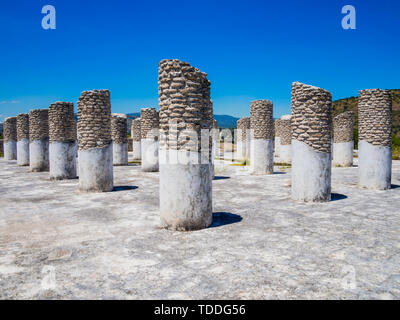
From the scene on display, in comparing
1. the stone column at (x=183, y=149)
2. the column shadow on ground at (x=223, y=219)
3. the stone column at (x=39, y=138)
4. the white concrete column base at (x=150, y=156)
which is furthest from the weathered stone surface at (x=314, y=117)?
the stone column at (x=39, y=138)

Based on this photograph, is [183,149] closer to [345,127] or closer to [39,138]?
[39,138]

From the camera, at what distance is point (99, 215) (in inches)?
291

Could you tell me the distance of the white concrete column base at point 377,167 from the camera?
32.9 feet

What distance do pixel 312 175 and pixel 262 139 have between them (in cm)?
622

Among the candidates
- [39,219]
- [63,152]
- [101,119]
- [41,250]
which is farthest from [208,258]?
[63,152]

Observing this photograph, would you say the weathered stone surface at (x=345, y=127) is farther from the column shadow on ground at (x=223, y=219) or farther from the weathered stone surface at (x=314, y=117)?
the column shadow on ground at (x=223, y=219)

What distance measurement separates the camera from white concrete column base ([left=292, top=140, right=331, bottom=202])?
27.4 ft

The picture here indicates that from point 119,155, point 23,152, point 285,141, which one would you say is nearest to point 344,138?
point 285,141

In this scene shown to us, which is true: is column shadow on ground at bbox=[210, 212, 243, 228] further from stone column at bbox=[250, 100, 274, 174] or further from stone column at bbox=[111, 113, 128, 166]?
stone column at bbox=[111, 113, 128, 166]

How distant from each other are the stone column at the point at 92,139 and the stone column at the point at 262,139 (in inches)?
272
